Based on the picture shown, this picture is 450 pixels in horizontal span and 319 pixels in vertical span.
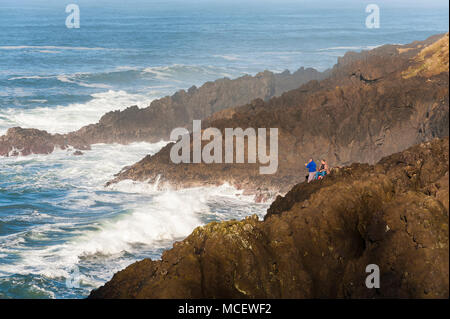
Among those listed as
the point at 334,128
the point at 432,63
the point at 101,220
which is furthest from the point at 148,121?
the point at 101,220

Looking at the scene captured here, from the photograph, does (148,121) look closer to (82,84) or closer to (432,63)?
(432,63)

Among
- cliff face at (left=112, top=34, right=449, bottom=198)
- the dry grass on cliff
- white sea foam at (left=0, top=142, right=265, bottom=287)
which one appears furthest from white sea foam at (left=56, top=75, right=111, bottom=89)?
the dry grass on cliff

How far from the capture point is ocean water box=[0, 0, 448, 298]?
18.0 m

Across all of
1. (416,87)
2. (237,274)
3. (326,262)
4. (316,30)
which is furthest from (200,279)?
(316,30)

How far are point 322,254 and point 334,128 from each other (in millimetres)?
16224

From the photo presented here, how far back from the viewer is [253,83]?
4500 cm

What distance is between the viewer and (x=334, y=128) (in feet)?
87.1

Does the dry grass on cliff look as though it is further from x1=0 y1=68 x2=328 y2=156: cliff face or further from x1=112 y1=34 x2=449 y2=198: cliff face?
x1=0 y1=68 x2=328 y2=156: cliff face

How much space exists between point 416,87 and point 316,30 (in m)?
95.6

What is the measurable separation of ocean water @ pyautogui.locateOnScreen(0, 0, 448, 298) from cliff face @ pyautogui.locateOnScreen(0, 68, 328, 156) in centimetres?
96

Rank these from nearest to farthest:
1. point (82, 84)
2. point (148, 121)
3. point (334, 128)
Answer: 1. point (334, 128)
2. point (148, 121)
3. point (82, 84)

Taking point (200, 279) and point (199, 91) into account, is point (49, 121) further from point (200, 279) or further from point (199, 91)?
point (200, 279)
